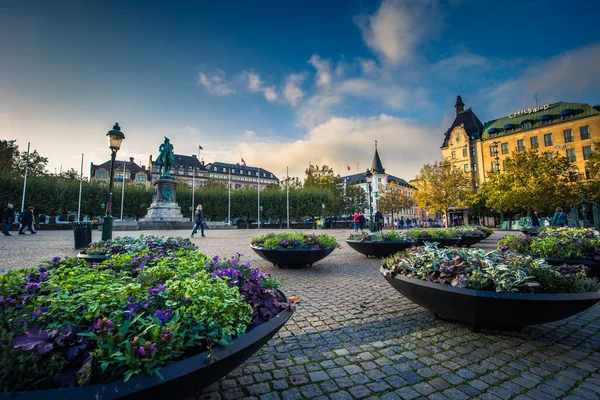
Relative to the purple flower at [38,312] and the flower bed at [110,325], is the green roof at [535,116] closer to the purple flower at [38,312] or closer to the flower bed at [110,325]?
the flower bed at [110,325]

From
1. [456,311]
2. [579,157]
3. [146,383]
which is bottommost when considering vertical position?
[456,311]

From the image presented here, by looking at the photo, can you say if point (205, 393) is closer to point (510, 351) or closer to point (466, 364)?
point (466, 364)

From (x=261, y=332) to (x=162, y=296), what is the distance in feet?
2.64

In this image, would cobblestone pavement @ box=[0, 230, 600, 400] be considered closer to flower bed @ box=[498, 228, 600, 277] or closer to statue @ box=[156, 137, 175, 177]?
flower bed @ box=[498, 228, 600, 277]

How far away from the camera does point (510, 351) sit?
313 centimetres

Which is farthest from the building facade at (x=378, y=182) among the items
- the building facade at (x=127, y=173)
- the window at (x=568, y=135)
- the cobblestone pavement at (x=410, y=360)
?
the cobblestone pavement at (x=410, y=360)

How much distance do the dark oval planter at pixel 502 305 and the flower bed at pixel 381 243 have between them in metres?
5.67

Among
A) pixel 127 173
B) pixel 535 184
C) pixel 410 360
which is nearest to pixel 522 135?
pixel 535 184

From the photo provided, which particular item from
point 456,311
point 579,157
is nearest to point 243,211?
point 456,311

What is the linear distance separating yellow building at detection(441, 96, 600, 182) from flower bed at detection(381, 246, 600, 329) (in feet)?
146

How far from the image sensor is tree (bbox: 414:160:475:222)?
118 feet

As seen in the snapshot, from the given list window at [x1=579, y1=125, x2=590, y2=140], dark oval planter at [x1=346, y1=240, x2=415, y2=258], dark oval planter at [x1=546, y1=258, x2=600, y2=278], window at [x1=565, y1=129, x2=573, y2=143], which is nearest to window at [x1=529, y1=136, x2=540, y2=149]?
window at [x1=565, y1=129, x2=573, y2=143]

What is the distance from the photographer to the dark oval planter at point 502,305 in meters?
2.86

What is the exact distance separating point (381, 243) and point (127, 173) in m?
93.8
